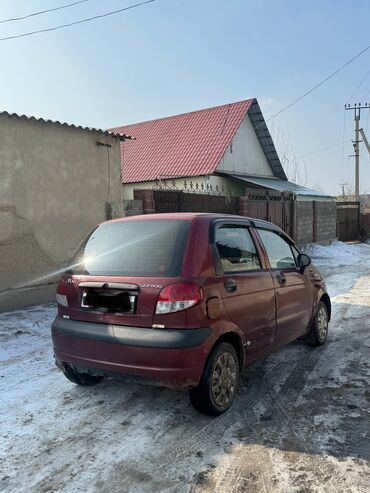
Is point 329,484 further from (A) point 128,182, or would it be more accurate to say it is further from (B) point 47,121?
(A) point 128,182

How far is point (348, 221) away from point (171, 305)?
24800mm

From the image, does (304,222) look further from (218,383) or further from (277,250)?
(218,383)

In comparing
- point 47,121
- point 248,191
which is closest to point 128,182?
point 248,191

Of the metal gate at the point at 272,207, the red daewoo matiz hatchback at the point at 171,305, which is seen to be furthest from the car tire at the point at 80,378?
the metal gate at the point at 272,207

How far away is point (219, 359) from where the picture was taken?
12.0 feet

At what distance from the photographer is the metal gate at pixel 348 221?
2564cm

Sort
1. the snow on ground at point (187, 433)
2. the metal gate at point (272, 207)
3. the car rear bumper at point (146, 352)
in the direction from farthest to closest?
the metal gate at point (272, 207) < the car rear bumper at point (146, 352) < the snow on ground at point (187, 433)

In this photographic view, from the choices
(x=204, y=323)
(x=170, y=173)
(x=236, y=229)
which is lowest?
(x=204, y=323)

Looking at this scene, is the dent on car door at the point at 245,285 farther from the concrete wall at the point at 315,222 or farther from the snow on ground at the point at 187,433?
the concrete wall at the point at 315,222

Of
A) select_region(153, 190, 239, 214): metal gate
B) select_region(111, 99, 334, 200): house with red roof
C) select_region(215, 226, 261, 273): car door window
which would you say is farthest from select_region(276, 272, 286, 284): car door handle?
select_region(111, 99, 334, 200): house with red roof

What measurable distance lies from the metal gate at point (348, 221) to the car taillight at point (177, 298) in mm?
23546

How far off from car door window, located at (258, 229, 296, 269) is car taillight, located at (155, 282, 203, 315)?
1.44 metres

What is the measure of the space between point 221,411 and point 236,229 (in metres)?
1.62

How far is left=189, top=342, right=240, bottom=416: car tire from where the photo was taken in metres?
3.54
